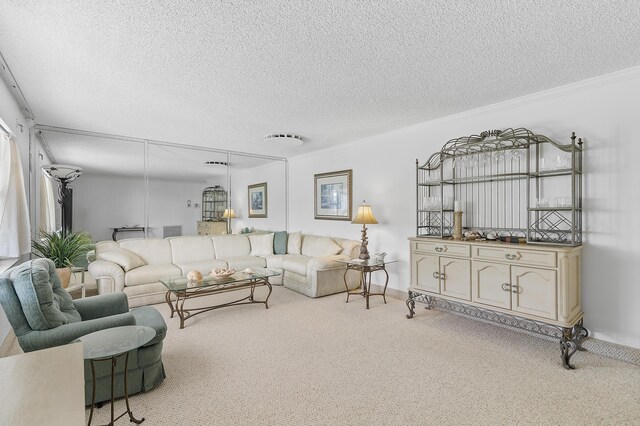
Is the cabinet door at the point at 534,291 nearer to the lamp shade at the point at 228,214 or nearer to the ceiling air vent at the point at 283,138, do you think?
the ceiling air vent at the point at 283,138

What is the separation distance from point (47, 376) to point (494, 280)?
128 inches

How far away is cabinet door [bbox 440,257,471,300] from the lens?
126 inches

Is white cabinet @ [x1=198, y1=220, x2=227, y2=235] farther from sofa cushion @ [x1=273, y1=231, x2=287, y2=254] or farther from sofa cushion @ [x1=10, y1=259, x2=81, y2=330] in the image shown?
sofa cushion @ [x1=10, y1=259, x2=81, y2=330]

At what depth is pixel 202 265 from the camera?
15.8 feet

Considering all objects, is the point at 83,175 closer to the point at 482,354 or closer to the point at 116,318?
the point at 116,318

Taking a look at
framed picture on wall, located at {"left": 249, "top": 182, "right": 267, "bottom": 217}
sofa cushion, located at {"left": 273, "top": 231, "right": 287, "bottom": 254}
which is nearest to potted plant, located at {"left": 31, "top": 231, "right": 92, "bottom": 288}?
sofa cushion, located at {"left": 273, "top": 231, "right": 287, "bottom": 254}

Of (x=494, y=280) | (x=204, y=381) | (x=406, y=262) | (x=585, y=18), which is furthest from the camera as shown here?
(x=406, y=262)

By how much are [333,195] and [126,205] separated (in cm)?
340

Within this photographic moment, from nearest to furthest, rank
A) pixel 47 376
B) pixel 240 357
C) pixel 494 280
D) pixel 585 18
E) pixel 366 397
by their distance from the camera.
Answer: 1. pixel 47 376
2. pixel 585 18
3. pixel 366 397
4. pixel 240 357
5. pixel 494 280

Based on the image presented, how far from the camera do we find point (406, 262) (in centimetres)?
447

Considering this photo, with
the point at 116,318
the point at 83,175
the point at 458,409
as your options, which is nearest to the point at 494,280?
the point at 458,409

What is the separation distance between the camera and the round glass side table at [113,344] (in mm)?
1643

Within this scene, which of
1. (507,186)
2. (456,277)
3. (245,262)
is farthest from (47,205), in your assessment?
(507,186)

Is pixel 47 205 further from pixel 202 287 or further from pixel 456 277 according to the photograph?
pixel 456 277
